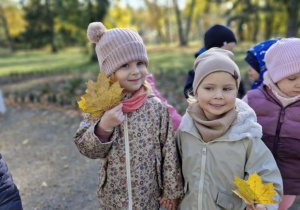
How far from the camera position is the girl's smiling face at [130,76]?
1.72 metres

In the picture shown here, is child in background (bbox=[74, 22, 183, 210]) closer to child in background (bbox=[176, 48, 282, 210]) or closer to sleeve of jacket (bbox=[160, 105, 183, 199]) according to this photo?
sleeve of jacket (bbox=[160, 105, 183, 199])

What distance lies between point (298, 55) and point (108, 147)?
1.42 metres

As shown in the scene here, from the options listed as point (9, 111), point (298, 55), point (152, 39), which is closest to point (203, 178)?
point (298, 55)

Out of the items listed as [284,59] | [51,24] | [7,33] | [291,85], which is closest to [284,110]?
[291,85]

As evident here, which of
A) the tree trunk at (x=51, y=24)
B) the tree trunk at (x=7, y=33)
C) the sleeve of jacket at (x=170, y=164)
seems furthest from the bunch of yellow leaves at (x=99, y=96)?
the tree trunk at (x=7, y=33)

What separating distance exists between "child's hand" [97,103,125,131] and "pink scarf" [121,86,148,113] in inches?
3.5

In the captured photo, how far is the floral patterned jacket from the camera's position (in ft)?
5.73

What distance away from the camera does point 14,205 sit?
6.16 feet

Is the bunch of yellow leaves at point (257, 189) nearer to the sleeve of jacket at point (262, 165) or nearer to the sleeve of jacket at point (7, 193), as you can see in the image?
the sleeve of jacket at point (262, 165)

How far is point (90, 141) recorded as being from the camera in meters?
1.61

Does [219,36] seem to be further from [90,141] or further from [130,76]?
[90,141]

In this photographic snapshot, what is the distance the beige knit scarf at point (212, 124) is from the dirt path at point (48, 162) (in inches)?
73.3

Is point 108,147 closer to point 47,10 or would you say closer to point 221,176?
point 221,176

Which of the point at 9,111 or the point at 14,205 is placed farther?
the point at 9,111
